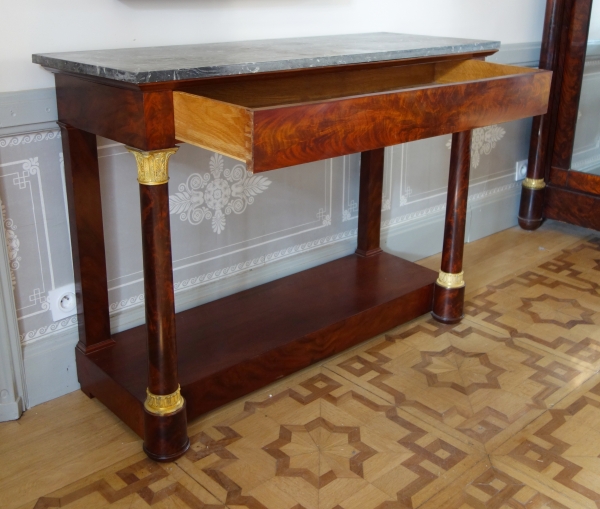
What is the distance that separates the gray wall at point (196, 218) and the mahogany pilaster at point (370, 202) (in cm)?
6

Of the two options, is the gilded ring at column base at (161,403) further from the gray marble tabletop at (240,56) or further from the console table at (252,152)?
the gray marble tabletop at (240,56)

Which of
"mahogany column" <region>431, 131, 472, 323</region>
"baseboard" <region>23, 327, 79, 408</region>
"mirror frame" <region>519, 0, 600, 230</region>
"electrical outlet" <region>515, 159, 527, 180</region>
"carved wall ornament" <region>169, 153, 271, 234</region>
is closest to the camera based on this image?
"baseboard" <region>23, 327, 79, 408</region>

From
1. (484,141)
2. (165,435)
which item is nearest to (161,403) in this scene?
(165,435)

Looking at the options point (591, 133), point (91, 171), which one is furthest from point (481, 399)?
point (591, 133)

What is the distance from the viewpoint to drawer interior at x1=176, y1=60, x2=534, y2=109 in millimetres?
1902

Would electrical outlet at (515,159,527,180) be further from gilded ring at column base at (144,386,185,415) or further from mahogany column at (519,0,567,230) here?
gilded ring at column base at (144,386,185,415)

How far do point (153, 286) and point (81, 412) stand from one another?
22.7 inches

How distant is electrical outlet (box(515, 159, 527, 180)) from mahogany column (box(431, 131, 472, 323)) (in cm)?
115

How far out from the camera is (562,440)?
192 centimetres

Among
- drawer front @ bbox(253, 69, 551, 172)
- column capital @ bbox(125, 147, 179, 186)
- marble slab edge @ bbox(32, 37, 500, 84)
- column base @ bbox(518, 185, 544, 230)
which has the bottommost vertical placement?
column base @ bbox(518, 185, 544, 230)

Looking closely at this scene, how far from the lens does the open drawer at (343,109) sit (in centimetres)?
145

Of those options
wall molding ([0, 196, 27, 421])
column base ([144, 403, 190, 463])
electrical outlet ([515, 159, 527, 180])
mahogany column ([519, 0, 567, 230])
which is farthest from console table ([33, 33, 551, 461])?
electrical outlet ([515, 159, 527, 180])

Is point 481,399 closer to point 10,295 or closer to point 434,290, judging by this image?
point 434,290

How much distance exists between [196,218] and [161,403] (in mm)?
683
